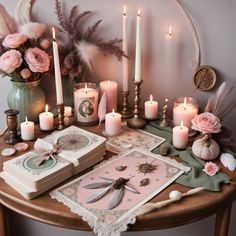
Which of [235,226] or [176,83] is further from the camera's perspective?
[235,226]

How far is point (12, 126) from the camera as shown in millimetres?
1165

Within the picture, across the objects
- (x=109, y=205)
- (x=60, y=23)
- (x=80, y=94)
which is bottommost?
(x=109, y=205)

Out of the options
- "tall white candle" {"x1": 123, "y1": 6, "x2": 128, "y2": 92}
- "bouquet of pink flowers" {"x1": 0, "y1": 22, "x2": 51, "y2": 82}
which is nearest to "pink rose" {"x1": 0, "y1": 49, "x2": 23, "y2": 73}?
"bouquet of pink flowers" {"x1": 0, "y1": 22, "x2": 51, "y2": 82}

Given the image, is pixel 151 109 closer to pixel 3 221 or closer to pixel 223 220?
pixel 223 220

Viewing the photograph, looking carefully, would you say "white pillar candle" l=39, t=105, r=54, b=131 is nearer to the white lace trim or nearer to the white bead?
the white lace trim

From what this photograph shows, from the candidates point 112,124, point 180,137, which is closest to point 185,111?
point 180,137

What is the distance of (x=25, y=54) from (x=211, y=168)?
0.67 meters

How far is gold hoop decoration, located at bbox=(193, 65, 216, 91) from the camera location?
4.09 ft

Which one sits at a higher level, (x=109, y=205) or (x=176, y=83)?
(x=176, y=83)

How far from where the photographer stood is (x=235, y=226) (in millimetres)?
1472

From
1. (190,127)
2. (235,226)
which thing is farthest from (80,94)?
(235,226)

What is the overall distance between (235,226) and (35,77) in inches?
37.5

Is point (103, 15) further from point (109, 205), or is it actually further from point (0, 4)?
point (109, 205)

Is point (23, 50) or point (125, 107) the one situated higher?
point (23, 50)
